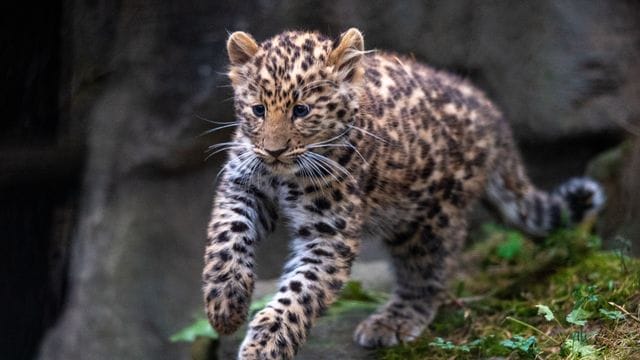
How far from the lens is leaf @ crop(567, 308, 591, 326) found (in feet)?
18.6

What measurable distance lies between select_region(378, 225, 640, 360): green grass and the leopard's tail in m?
0.15

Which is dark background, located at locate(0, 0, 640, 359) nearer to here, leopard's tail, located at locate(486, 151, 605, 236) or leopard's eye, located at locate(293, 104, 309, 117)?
leopard's tail, located at locate(486, 151, 605, 236)

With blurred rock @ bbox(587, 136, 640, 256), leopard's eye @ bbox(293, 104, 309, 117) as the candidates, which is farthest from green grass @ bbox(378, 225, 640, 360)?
leopard's eye @ bbox(293, 104, 309, 117)

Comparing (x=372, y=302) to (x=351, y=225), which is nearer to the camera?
(x=351, y=225)

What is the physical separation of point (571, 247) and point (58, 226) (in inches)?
189

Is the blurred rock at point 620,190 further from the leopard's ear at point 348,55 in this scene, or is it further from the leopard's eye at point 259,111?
the leopard's eye at point 259,111

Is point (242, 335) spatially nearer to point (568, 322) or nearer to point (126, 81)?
point (568, 322)

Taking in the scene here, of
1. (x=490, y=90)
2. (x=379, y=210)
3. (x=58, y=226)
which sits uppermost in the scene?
(x=490, y=90)

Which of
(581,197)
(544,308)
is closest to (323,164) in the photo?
(544,308)

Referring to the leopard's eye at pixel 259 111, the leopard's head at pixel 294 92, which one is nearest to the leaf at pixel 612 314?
the leopard's head at pixel 294 92

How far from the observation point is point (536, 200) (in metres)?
7.71

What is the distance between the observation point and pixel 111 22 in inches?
330

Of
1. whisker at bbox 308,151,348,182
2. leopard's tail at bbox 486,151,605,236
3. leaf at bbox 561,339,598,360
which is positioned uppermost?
whisker at bbox 308,151,348,182

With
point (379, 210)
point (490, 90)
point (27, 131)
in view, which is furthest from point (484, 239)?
point (27, 131)
